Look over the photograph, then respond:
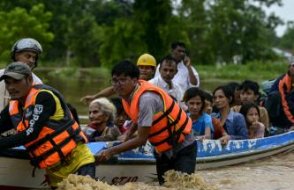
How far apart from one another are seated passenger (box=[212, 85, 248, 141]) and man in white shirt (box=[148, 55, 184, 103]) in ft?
1.61

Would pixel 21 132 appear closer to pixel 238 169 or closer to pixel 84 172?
pixel 84 172

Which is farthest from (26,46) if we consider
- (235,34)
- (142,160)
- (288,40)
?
(288,40)

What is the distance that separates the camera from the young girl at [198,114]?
655 cm

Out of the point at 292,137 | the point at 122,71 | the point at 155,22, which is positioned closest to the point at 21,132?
the point at 122,71

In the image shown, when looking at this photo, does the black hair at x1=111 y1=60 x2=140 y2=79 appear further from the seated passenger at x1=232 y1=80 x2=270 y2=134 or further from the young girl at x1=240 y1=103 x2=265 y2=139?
the seated passenger at x1=232 y1=80 x2=270 y2=134

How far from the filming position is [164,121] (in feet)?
17.3

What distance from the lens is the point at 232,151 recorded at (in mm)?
7328

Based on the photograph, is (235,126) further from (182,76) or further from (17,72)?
(17,72)

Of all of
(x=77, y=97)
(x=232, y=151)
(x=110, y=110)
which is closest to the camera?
(x=110, y=110)

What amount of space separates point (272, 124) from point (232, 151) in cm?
199

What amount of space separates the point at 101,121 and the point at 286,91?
11.8 feet

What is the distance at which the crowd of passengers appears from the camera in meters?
6.30

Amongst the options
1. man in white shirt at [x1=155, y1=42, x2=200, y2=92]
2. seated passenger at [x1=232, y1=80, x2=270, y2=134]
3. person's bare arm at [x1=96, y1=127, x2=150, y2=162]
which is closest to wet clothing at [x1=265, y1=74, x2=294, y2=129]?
seated passenger at [x1=232, y1=80, x2=270, y2=134]

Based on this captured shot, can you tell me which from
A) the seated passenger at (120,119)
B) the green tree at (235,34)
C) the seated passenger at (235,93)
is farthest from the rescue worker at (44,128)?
the green tree at (235,34)
